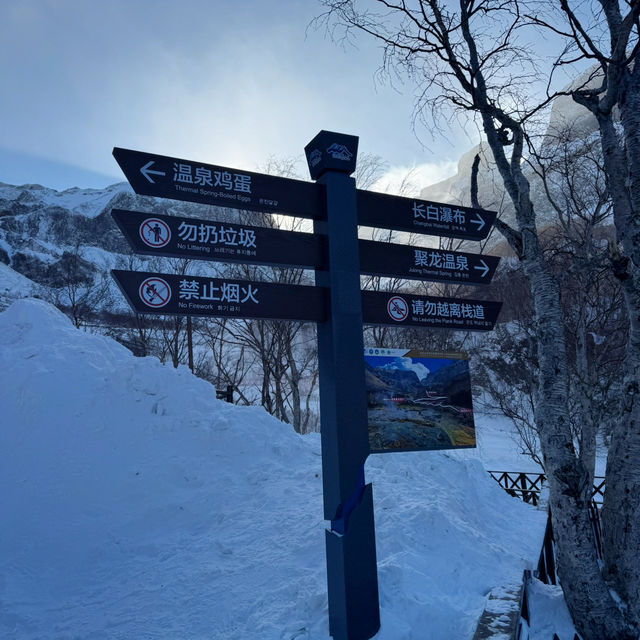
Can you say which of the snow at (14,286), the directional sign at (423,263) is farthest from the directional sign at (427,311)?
the snow at (14,286)

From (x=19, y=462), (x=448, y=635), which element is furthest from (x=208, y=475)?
(x=448, y=635)

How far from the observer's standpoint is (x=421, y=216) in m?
4.89

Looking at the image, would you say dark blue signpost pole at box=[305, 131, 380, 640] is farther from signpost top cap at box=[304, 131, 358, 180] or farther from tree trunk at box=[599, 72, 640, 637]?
tree trunk at box=[599, 72, 640, 637]

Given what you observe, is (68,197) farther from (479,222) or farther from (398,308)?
(398,308)

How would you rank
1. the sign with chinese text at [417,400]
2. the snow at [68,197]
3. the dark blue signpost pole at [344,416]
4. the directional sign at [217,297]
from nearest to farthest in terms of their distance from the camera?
the directional sign at [217,297]
the dark blue signpost pole at [344,416]
the sign with chinese text at [417,400]
the snow at [68,197]

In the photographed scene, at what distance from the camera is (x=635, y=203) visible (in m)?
4.81

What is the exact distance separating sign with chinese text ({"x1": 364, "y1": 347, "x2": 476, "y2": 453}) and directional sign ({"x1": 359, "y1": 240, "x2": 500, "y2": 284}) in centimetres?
Result: 86

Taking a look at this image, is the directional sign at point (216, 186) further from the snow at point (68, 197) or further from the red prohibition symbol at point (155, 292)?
the snow at point (68, 197)

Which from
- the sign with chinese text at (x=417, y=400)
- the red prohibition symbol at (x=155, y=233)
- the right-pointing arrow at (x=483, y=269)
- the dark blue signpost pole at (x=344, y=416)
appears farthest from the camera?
the right-pointing arrow at (x=483, y=269)

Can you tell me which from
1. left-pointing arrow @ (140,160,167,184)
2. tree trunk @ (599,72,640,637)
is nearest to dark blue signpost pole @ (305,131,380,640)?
left-pointing arrow @ (140,160,167,184)

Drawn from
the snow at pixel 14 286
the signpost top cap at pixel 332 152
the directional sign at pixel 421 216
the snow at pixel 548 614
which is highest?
the snow at pixel 14 286

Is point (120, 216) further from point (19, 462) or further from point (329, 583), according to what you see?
point (19, 462)

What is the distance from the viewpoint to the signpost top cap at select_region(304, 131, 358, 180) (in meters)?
4.31

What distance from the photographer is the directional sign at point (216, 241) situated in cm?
355
